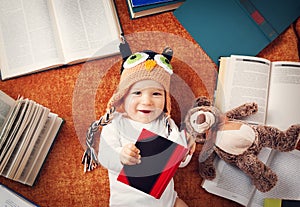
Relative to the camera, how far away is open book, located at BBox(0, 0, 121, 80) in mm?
1101

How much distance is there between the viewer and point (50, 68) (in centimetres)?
112

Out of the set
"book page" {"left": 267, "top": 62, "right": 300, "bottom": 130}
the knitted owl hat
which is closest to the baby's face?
the knitted owl hat

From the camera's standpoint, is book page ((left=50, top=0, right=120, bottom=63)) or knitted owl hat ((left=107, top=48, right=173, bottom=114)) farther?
book page ((left=50, top=0, right=120, bottom=63))

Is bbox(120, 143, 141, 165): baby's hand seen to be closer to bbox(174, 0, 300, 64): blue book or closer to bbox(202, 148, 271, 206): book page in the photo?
bbox(202, 148, 271, 206): book page

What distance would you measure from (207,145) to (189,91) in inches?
6.7

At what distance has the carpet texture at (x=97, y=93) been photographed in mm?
1065

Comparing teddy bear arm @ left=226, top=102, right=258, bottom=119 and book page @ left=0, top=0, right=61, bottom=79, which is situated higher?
book page @ left=0, top=0, right=61, bottom=79

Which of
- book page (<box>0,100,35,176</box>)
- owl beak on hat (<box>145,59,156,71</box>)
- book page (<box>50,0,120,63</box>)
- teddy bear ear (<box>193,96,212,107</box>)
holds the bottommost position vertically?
teddy bear ear (<box>193,96,212,107</box>)

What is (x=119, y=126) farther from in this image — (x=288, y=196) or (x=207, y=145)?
(x=288, y=196)

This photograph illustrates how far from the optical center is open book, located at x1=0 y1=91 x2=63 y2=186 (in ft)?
3.10

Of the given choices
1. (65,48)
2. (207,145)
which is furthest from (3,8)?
(207,145)

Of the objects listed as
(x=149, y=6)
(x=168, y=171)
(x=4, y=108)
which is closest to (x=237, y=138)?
(x=168, y=171)

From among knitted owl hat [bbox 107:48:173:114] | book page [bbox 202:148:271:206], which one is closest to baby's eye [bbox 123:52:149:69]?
knitted owl hat [bbox 107:48:173:114]

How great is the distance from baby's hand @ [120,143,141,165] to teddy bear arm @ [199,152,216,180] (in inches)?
8.5
